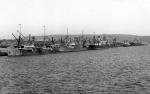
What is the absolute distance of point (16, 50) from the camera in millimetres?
110625

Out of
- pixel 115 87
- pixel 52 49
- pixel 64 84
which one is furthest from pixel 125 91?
pixel 52 49

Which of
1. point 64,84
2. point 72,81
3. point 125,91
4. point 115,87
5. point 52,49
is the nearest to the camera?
point 125,91

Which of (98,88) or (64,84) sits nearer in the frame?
(98,88)

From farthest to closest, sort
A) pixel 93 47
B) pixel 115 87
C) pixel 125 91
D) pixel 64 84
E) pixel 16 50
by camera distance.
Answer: pixel 93 47
pixel 16 50
pixel 64 84
pixel 115 87
pixel 125 91

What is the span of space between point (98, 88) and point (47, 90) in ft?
20.2

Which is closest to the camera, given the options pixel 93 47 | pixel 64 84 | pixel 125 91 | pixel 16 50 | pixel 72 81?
pixel 125 91

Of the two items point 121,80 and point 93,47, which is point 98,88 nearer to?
point 121,80

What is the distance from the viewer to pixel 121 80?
3850 cm

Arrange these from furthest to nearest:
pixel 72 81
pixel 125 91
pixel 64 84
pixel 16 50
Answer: pixel 16 50
pixel 72 81
pixel 64 84
pixel 125 91

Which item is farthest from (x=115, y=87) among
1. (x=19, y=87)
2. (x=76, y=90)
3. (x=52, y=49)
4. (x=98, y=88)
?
(x=52, y=49)

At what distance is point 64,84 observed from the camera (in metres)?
35.7

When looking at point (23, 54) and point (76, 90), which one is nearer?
point (76, 90)

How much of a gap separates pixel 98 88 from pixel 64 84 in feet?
17.2

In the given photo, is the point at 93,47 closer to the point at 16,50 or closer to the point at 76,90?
the point at 16,50
